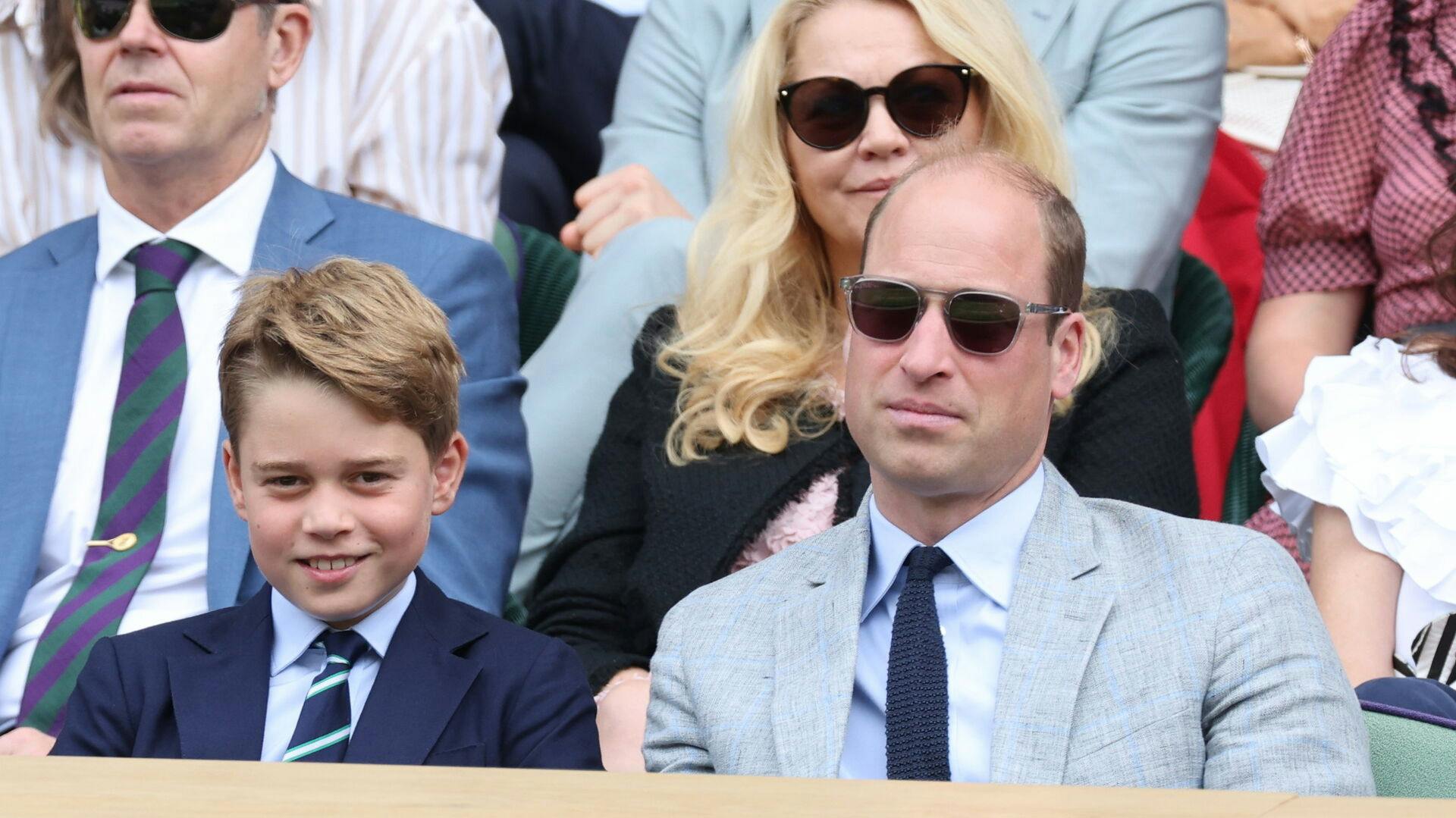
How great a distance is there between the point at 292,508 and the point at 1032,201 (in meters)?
0.89

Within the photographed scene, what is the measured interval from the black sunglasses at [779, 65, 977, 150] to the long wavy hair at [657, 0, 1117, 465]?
5 cm

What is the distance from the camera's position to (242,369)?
206cm

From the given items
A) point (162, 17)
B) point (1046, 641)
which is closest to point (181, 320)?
point (162, 17)

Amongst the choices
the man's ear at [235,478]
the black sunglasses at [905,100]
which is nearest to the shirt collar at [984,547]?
the man's ear at [235,478]

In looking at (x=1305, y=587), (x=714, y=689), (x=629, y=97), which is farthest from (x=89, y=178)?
(x=1305, y=587)

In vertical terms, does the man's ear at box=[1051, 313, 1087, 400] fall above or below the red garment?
above

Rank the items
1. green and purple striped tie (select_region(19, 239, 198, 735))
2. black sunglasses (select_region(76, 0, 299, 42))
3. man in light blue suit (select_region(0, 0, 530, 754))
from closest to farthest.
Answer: green and purple striped tie (select_region(19, 239, 198, 735)), man in light blue suit (select_region(0, 0, 530, 754)), black sunglasses (select_region(76, 0, 299, 42))

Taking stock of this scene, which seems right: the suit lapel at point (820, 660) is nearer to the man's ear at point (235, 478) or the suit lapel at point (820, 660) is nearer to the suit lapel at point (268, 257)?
the man's ear at point (235, 478)

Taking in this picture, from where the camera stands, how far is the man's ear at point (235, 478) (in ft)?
6.80

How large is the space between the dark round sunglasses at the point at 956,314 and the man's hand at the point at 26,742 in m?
0.66

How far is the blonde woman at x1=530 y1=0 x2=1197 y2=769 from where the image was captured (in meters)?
2.61

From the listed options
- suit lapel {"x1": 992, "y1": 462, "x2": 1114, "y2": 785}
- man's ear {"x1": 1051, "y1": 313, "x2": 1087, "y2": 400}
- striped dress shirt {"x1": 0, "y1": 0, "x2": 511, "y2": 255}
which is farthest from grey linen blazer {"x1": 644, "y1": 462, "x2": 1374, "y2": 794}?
striped dress shirt {"x1": 0, "y1": 0, "x2": 511, "y2": 255}

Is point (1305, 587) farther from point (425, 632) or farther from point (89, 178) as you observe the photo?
point (89, 178)

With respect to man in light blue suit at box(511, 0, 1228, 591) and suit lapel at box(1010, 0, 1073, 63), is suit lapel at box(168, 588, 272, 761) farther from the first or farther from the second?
suit lapel at box(1010, 0, 1073, 63)
